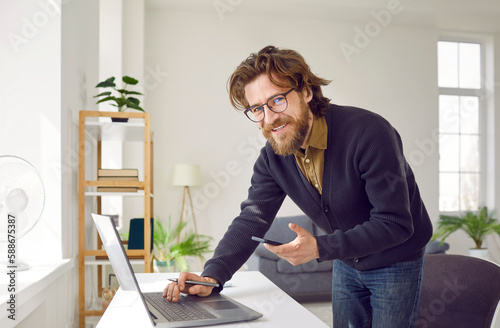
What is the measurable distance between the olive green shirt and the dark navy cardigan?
22 millimetres

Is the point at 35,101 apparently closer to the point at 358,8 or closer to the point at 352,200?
the point at 352,200

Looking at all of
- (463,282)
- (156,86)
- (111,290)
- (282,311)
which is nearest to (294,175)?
(282,311)

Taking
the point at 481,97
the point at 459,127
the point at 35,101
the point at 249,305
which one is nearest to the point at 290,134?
the point at 249,305

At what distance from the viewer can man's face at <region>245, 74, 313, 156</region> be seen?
1.46 meters

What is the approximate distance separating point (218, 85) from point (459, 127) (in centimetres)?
401

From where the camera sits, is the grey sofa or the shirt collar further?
the grey sofa

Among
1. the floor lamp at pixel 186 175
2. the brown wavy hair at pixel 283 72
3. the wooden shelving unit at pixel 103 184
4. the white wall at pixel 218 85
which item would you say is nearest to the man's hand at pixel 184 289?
the brown wavy hair at pixel 283 72

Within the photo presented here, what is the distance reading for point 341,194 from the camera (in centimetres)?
142

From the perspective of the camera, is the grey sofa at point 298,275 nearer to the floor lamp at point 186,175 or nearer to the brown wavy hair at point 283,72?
the floor lamp at point 186,175

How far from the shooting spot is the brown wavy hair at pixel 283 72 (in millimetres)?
1462

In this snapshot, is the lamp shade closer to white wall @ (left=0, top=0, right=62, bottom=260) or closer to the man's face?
white wall @ (left=0, top=0, right=62, bottom=260)

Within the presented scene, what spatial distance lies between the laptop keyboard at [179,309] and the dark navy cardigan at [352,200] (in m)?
0.16

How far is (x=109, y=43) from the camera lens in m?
5.75

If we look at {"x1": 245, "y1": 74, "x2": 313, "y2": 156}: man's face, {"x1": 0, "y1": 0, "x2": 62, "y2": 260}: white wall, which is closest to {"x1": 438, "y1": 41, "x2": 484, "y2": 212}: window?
{"x1": 0, "y1": 0, "x2": 62, "y2": 260}: white wall
